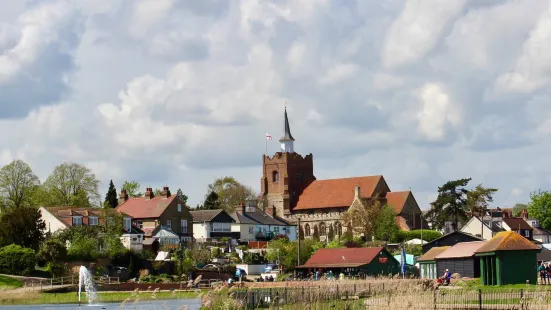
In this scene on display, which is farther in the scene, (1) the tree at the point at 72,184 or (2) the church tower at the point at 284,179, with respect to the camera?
(2) the church tower at the point at 284,179

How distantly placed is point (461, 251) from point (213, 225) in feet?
203

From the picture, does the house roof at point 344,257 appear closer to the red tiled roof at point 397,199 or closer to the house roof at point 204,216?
the house roof at point 204,216

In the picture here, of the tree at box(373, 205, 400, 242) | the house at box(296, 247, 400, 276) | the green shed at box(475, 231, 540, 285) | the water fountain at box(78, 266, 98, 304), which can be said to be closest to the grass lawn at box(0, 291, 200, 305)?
the water fountain at box(78, 266, 98, 304)

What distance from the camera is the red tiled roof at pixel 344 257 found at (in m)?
77.9

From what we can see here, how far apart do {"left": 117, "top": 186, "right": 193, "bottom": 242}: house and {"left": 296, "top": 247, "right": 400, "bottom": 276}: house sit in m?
35.5

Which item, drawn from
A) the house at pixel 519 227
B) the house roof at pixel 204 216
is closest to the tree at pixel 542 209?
the house at pixel 519 227

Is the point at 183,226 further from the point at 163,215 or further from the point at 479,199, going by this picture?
the point at 479,199

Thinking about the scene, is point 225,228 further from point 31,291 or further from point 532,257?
point 532,257

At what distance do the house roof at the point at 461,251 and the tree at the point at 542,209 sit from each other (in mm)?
88798

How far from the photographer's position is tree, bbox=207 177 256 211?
174 meters

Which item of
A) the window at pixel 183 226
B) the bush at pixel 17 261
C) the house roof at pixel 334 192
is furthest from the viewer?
the house roof at pixel 334 192

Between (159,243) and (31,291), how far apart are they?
37.0m

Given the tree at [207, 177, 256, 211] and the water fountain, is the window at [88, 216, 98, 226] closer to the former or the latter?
the water fountain

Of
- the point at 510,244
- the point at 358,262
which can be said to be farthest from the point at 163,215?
the point at 510,244
